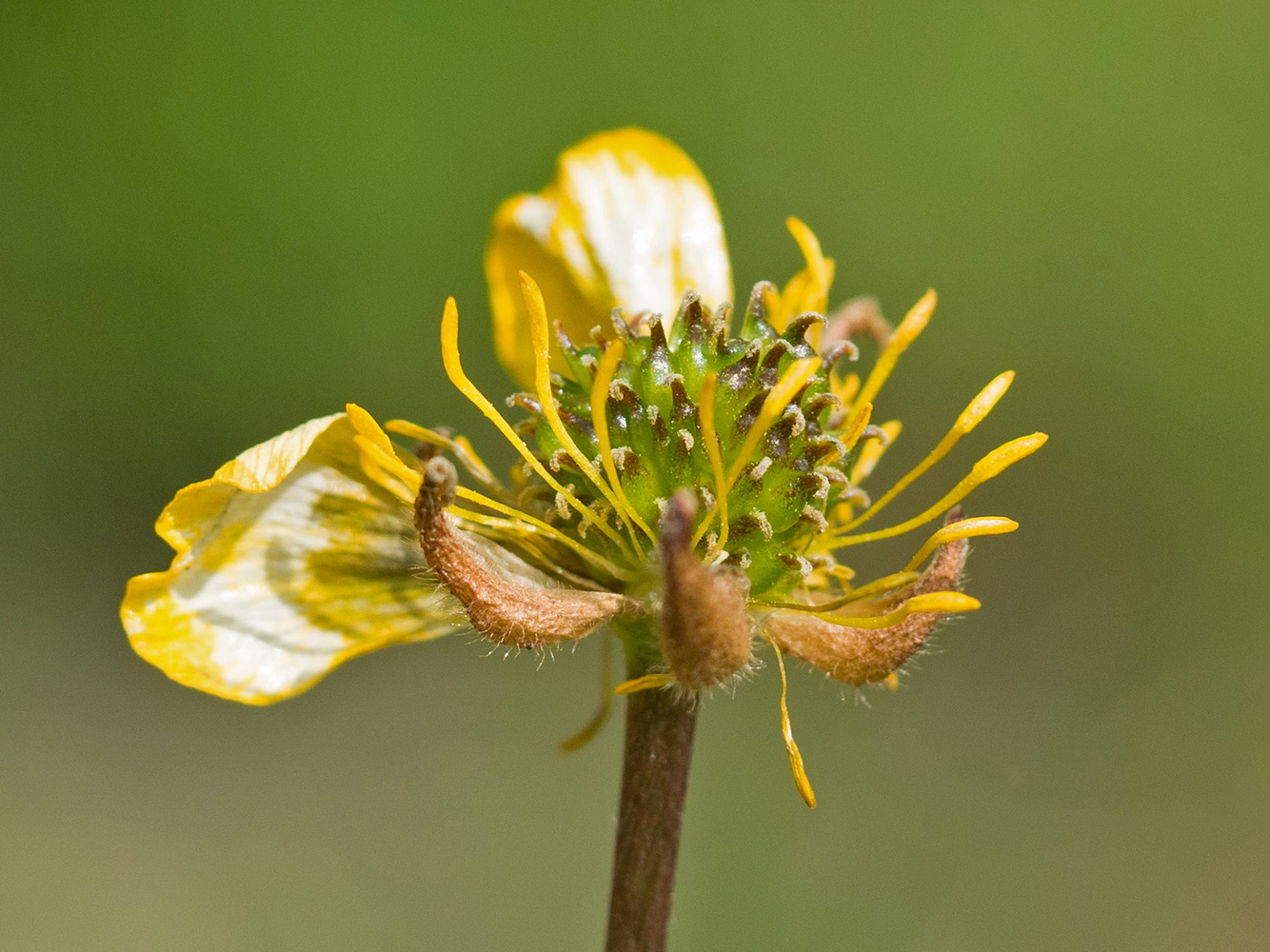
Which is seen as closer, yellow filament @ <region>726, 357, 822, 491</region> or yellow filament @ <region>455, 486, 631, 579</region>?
yellow filament @ <region>726, 357, 822, 491</region>

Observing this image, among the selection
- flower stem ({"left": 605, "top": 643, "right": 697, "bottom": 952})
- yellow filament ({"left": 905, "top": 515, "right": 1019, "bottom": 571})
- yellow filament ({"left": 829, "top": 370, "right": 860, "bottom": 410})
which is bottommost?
flower stem ({"left": 605, "top": 643, "right": 697, "bottom": 952})

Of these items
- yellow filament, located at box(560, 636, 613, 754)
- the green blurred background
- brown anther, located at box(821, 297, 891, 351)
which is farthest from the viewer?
the green blurred background

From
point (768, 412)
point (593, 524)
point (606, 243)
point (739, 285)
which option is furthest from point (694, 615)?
point (739, 285)

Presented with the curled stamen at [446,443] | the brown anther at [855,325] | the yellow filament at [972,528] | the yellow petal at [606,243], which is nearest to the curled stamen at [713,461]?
the yellow filament at [972,528]

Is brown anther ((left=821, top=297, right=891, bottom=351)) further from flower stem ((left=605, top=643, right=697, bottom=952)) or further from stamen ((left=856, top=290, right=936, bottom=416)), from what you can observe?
flower stem ((left=605, top=643, right=697, bottom=952))

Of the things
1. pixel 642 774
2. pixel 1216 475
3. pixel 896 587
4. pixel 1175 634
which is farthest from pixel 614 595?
pixel 1216 475

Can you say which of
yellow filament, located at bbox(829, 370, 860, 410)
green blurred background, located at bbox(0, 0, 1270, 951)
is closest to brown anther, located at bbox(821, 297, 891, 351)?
yellow filament, located at bbox(829, 370, 860, 410)

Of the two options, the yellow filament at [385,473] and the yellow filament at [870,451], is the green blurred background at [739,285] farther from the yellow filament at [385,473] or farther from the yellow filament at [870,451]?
the yellow filament at [385,473]
